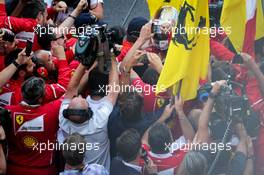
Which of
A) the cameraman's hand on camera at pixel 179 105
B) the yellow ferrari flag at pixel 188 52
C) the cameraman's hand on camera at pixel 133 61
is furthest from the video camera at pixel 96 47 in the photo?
the cameraman's hand on camera at pixel 179 105

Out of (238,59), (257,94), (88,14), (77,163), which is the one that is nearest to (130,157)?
(77,163)

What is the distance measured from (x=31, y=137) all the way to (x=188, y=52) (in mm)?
1261

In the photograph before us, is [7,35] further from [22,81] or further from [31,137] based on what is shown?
[31,137]

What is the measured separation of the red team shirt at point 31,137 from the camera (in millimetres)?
4449

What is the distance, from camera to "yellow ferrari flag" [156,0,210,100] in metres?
4.70

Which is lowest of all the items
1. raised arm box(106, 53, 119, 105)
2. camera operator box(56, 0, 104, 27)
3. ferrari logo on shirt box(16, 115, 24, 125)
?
ferrari logo on shirt box(16, 115, 24, 125)

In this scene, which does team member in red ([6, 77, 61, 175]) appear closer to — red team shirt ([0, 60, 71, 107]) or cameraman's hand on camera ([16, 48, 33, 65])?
red team shirt ([0, 60, 71, 107])

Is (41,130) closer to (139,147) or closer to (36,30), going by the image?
(139,147)

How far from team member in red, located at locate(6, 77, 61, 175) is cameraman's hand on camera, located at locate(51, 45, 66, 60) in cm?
47

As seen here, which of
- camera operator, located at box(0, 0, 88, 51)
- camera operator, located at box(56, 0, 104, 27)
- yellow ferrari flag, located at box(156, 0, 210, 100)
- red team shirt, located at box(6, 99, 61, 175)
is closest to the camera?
red team shirt, located at box(6, 99, 61, 175)

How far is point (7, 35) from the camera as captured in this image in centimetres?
482

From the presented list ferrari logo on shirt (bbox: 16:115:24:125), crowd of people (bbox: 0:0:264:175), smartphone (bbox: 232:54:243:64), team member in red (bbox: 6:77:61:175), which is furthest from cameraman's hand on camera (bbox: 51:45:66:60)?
smartphone (bbox: 232:54:243:64)

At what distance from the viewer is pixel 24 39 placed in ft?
17.4

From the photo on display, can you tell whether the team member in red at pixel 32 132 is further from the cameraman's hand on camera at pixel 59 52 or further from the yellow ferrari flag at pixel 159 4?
the yellow ferrari flag at pixel 159 4
